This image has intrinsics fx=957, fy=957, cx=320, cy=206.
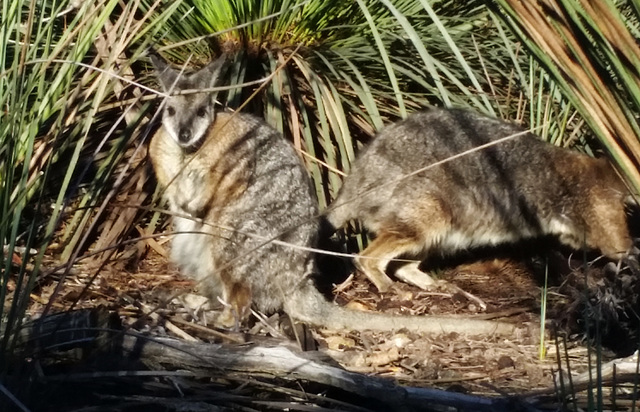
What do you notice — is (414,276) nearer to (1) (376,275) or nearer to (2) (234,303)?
(1) (376,275)

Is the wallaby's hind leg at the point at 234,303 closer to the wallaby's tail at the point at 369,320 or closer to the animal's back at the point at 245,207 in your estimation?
the animal's back at the point at 245,207

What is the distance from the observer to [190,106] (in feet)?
16.7

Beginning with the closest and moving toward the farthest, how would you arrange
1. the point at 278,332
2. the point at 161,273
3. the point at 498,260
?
the point at 278,332 < the point at 161,273 < the point at 498,260

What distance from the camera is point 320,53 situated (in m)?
5.65

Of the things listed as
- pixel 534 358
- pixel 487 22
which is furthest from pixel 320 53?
pixel 534 358

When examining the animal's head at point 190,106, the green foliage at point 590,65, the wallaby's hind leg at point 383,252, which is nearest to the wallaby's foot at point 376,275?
the wallaby's hind leg at point 383,252

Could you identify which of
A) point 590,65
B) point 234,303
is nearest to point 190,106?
point 234,303

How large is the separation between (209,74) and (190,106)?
0.88 ft

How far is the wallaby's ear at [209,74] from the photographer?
4.91 meters

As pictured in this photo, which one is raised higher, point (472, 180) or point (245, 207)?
point (472, 180)

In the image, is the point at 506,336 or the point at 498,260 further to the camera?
the point at 498,260

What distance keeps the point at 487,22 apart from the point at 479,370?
9.09ft

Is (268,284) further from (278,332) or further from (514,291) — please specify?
(514,291)

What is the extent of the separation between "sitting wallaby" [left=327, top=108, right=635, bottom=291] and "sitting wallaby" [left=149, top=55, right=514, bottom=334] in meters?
0.56
